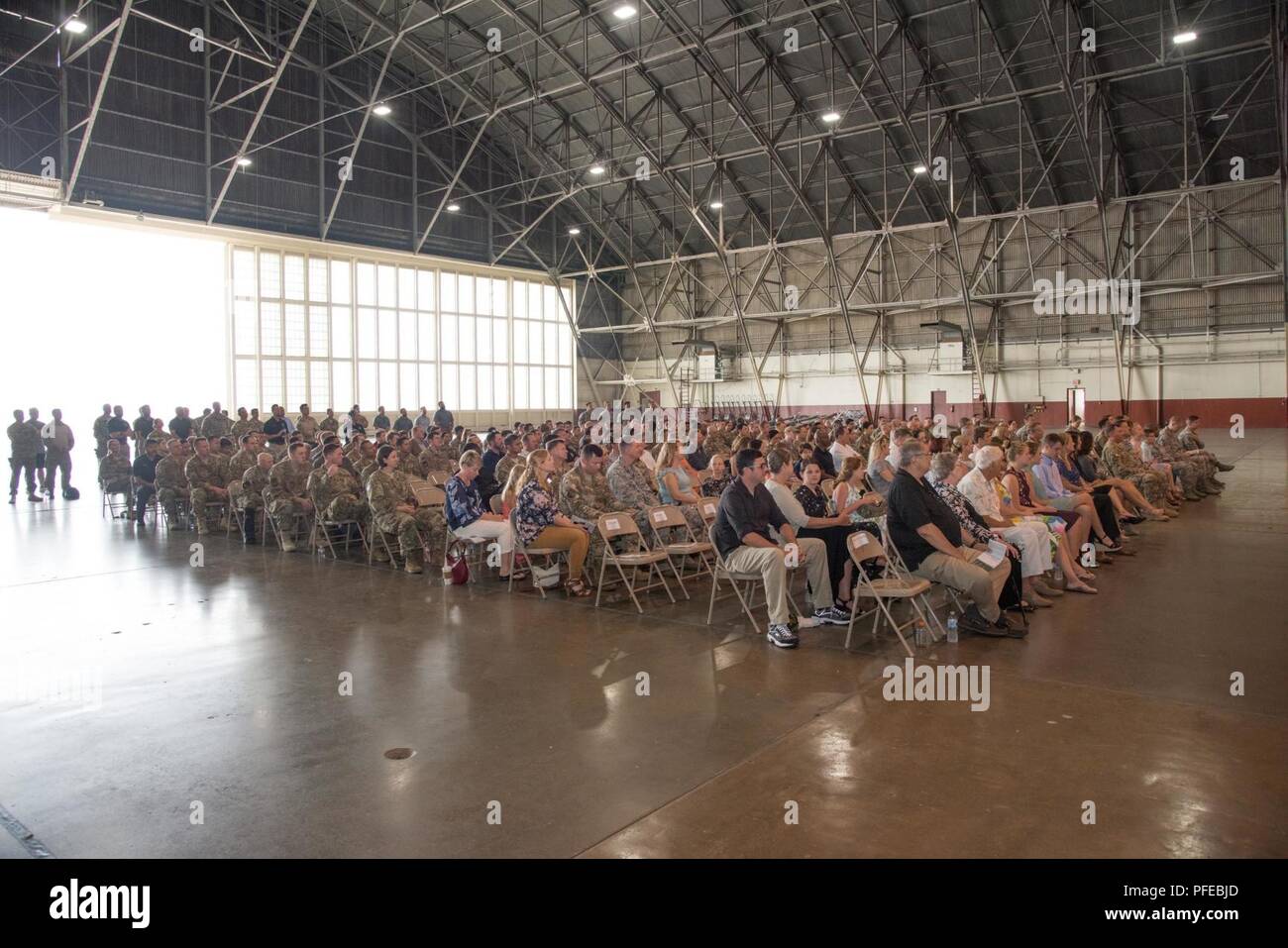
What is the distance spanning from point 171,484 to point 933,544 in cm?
1055

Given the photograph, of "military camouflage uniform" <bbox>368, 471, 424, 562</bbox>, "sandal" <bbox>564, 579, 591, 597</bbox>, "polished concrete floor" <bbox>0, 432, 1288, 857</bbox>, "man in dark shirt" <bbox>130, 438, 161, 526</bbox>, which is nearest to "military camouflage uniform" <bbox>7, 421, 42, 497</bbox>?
"man in dark shirt" <bbox>130, 438, 161, 526</bbox>

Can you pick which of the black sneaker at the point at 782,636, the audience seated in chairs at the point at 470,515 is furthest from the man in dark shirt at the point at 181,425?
the black sneaker at the point at 782,636

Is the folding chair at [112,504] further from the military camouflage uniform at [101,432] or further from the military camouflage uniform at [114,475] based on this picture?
the military camouflage uniform at [101,432]

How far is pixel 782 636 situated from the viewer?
5930mm

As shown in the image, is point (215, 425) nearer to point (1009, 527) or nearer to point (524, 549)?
point (524, 549)

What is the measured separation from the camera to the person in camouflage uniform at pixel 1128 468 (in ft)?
37.7

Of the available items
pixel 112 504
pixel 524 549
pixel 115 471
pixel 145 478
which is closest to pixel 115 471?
pixel 115 471

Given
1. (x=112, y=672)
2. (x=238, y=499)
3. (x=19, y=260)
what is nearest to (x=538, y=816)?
(x=112, y=672)

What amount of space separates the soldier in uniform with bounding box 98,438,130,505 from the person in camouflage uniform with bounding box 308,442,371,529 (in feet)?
16.9

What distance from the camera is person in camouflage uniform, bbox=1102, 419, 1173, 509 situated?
37.7ft

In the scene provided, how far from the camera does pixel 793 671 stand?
5.34 metres

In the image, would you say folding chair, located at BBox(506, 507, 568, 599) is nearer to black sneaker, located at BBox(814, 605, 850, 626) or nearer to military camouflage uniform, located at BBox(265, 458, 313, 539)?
black sneaker, located at BBox(814, 605, 850, 626)

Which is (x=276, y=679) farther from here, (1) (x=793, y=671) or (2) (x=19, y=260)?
(2) (x=19, y=260)
